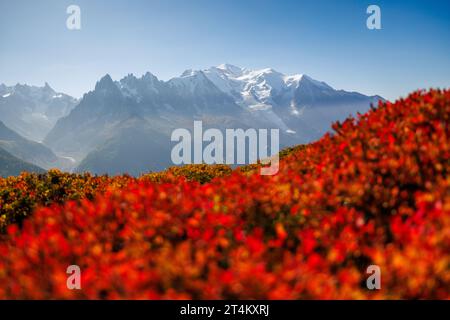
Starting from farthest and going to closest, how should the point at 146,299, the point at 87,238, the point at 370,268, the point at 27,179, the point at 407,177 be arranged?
the point at 27,179
the point at 407,177
the point at 87,238
the point at 370,268
the point at 146,299

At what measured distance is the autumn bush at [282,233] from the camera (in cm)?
361

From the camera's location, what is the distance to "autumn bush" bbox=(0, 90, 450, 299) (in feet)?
11.8

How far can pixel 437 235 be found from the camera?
12.3ft

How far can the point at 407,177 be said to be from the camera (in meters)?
5.41

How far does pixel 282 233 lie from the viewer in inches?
169

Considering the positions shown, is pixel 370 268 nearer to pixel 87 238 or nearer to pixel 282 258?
pixel 282 258
